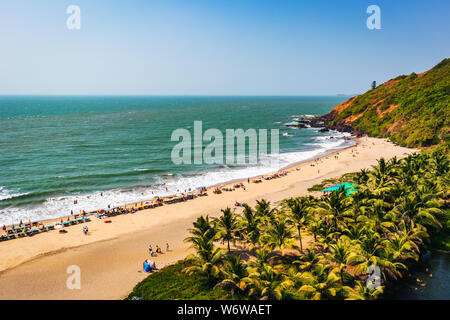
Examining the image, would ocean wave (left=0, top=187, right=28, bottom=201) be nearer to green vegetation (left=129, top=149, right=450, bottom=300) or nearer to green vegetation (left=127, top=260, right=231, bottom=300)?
green vegetation (left=127, top=260, right=231, bottom=300)

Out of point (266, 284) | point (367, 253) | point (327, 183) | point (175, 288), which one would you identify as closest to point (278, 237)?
point (266, 284)

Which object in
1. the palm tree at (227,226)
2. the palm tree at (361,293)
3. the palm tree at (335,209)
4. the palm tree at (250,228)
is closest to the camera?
the palm tree at (361,293)

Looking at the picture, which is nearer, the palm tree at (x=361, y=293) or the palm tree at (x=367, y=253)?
the palm tree at (x=361, y=293)

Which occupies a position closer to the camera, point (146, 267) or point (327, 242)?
point (327, 242)

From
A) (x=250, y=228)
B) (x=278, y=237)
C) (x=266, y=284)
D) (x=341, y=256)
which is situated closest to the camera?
(x=266, y=284)

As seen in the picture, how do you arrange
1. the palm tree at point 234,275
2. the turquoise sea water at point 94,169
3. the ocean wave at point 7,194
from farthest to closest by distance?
1. the turquoise sea water at point 94,169
2. the ocean wave at point 7,194
3. the palm tree at point 234,275

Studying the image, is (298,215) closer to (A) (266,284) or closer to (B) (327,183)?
(A) (266,284)

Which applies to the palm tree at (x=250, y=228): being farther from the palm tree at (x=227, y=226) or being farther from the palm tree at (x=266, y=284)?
the palm tree at (x=266, y=284)

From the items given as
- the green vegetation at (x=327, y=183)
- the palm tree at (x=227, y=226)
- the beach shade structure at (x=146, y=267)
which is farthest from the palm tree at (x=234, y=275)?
the green vegetation at (x=327, y=183)

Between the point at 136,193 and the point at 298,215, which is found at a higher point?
the point at 298,215
